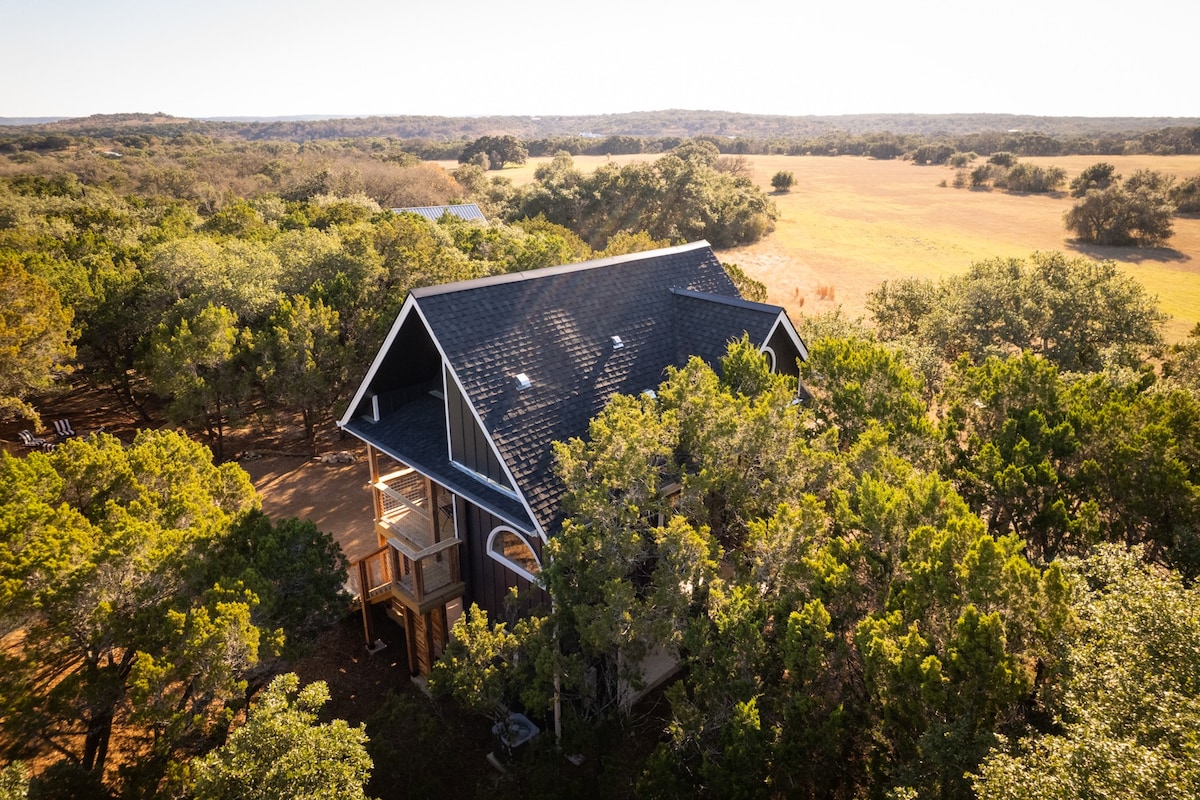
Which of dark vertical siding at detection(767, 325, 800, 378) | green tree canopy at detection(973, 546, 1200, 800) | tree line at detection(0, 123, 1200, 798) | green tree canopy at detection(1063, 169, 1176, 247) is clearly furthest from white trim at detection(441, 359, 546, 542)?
green tree canopy at detection(1063, 169, 1176, 247)

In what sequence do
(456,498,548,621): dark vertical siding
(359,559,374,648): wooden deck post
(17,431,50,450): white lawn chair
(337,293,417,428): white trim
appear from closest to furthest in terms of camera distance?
(337,293,417,428): white trim → (456,498,548,621): dark vertical siding → (359,559,374,648): wooden deck post → (17,431,50,450): white lawn chair

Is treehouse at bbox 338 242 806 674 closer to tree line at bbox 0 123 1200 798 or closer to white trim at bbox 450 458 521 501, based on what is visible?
white trim at bbox 450 458 521 501

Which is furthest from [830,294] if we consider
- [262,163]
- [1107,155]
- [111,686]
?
[1107,155]

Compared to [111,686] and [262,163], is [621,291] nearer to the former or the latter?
[111,686]

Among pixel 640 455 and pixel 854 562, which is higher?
pixel 640 455

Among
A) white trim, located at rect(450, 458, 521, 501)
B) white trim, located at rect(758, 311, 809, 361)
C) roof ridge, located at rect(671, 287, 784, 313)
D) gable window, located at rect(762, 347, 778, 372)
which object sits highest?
roof ridge, located at rect(671, 287, 784, 313)

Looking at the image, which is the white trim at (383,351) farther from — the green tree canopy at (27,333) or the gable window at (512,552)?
the green tree canopy at (27,333)
